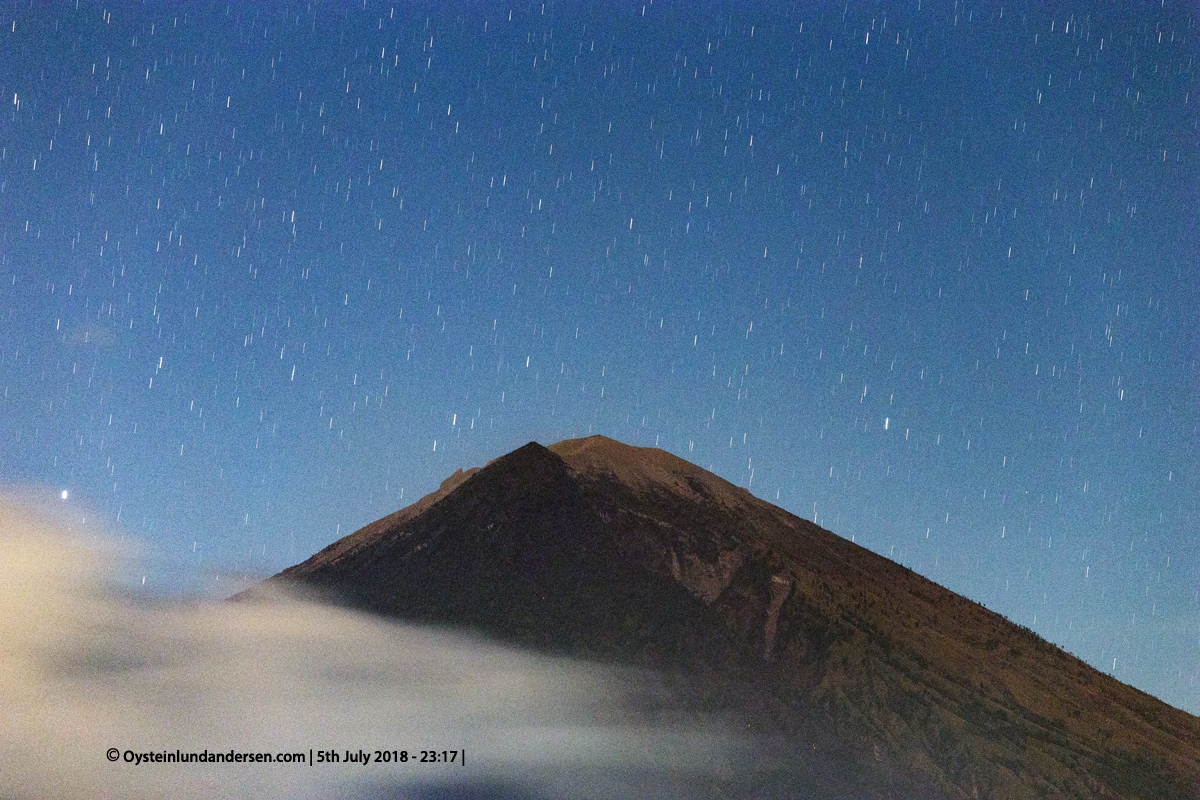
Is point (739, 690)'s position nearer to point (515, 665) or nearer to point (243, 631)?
point (515, 665)

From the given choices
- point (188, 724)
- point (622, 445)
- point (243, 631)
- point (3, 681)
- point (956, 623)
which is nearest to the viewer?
point (188, 724)

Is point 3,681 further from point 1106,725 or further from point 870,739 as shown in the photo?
point 1106,725

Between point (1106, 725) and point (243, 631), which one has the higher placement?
point (243, 631)

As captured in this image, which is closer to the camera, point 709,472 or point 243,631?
point 243,631

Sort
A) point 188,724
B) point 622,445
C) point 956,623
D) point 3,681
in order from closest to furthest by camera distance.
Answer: point 188,724 < point 3,681 < point 956,623 < point 622,445

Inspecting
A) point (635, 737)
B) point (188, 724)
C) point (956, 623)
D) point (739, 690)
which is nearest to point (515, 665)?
point (635, 737)

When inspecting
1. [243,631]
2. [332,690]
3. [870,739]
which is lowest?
[870,739]

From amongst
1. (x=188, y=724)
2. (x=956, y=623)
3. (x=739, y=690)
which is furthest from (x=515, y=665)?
(x=956, y=623)
